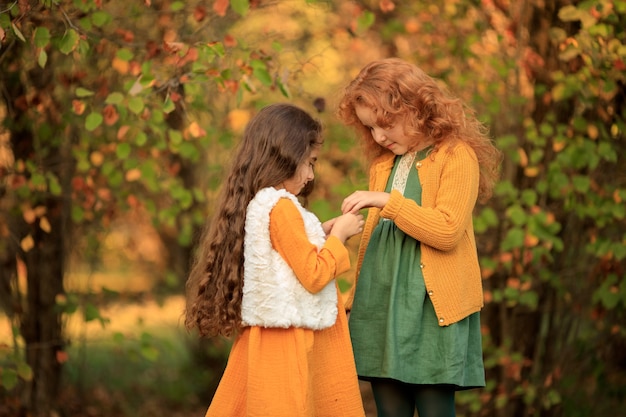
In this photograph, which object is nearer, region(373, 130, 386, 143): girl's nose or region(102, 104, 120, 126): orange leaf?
region(373, 130, 386, 143): girl's nose

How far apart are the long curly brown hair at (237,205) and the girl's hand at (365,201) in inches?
8.1

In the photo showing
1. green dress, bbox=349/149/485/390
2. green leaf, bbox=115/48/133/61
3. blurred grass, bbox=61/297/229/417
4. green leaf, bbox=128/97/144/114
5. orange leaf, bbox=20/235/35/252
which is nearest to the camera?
green dress, bbox=349/149/485/390

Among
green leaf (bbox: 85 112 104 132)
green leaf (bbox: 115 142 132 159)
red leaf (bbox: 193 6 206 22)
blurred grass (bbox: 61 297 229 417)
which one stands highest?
red leaf (bbox: 193 6 206 22)

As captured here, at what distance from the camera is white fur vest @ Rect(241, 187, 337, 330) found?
2.70 metres

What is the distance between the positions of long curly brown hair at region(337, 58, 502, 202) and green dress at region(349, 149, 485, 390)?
119 millimetres

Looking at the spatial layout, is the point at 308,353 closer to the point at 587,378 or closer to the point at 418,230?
the point at 418,230

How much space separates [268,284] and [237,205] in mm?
269

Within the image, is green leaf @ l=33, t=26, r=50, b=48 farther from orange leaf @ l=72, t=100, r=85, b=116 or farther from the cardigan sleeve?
the cardigan sleeve

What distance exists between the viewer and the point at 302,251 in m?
2.67

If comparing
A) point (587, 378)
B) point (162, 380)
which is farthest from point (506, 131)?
point (162, 380)

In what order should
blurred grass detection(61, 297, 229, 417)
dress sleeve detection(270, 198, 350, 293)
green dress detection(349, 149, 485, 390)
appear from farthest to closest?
blurred grass detection(61, 297, 229, 417) → green dress detection(349, 149, 485, 390) → dress sleeve detection(270, 198, 350, 293)

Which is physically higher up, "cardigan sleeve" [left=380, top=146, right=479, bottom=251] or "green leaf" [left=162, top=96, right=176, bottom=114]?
"green leaf" [left=162, top=96, right=176, bottom=114]

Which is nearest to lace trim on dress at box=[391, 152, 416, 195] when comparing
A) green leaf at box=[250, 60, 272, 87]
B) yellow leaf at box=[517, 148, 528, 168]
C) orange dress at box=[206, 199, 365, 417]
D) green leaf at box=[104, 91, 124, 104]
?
orange dress at box=[206, 199, 365, 417]

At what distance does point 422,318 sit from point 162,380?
4370mm
